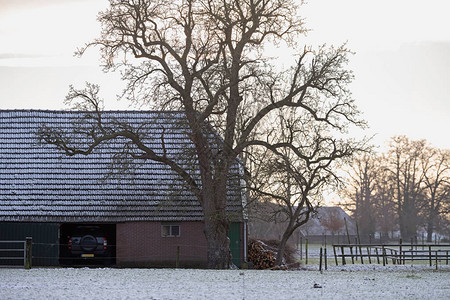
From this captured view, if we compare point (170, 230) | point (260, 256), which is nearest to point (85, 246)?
point (170, 230)

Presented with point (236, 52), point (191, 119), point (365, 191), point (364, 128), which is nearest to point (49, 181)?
point (191, 119)

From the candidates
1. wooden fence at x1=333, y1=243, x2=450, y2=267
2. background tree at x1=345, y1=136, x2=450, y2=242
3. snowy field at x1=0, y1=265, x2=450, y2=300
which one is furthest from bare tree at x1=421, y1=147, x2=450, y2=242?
snowy field at x1=0, y1=265, x2=450, y2=300

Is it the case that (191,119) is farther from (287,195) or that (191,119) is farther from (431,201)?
(431,201)

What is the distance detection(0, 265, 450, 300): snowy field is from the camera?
1632 cm

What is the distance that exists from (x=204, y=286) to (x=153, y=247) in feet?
37.8

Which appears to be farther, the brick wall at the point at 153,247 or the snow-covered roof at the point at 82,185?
the brick wall at the point at 153,247

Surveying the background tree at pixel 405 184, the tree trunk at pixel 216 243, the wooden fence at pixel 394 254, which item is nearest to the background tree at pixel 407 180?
the background tree at pixel 405 184

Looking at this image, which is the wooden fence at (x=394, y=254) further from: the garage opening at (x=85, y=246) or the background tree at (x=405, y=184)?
the background tree at (x=405, y=184)

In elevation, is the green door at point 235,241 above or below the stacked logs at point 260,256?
above

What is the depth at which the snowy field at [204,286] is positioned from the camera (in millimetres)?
16319

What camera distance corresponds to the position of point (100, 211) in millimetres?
29625

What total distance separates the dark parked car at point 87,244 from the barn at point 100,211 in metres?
0.04

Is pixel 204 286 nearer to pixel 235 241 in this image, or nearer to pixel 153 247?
pixel 153 247

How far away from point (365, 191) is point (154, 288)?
6180cm
